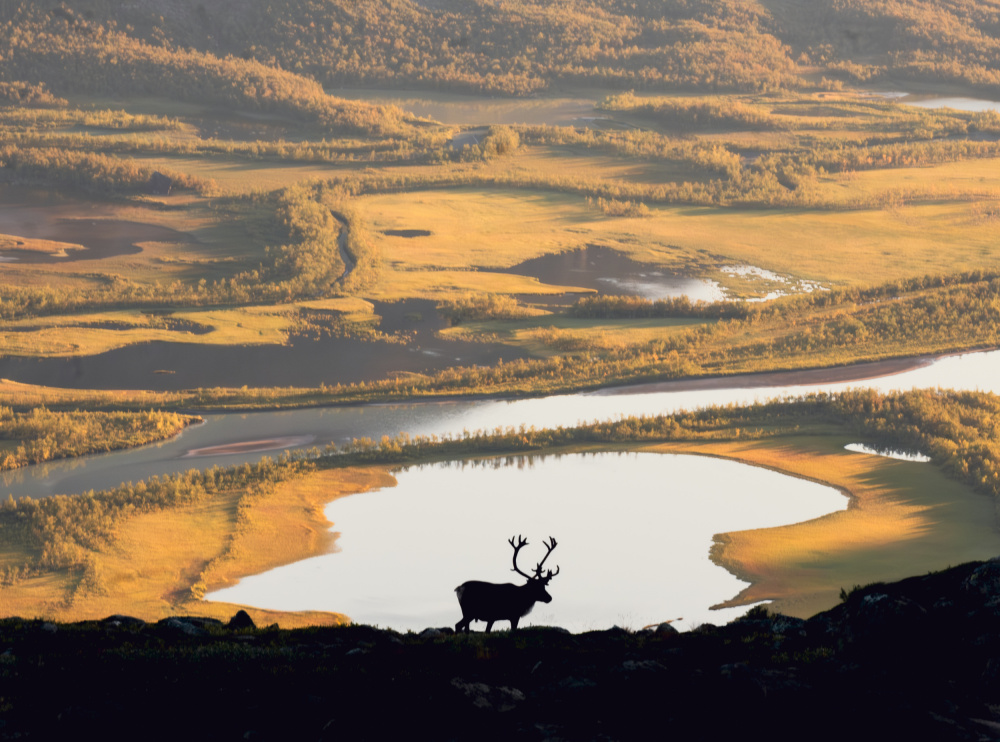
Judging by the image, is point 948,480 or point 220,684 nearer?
point 220,684

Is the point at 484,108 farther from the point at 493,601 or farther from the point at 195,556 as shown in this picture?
the point at 493,601

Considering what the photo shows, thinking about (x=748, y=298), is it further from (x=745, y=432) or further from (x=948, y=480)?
(x=948, y=480)

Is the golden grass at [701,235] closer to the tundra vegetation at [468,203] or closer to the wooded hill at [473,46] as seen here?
the tundra vegetation at [468,203]

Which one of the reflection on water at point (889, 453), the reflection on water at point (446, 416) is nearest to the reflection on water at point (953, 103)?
the reflection on water at point (446, 416)

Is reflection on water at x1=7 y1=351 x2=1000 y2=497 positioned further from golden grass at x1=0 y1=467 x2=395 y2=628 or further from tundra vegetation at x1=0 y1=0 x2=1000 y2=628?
golden grass at x1=0 y1=467 x2=395 y2=628

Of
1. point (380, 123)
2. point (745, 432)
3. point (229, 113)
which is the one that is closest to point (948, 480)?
point (745, 432)

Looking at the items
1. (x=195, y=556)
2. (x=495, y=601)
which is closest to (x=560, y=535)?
(x=195, y=556)

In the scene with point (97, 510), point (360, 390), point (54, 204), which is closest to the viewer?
point (97, 510)
